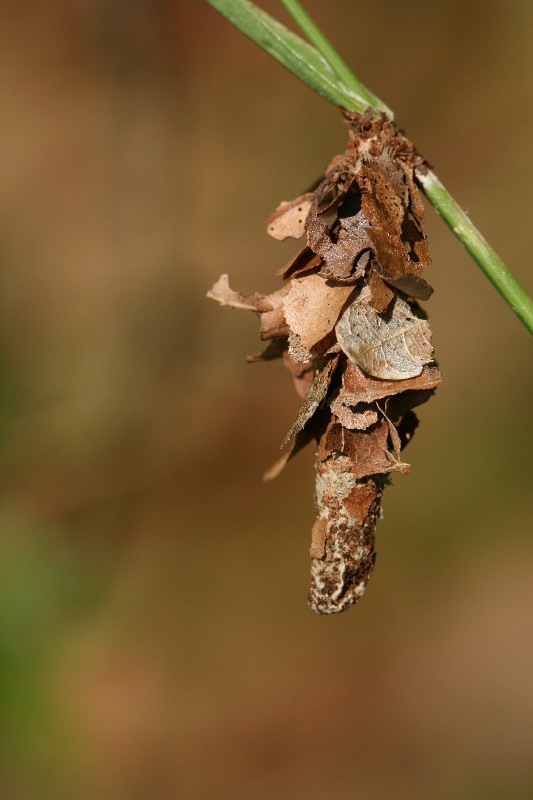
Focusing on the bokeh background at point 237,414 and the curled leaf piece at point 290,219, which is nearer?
the curled leaf piece at point 290,219

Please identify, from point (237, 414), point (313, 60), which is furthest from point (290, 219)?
point (237, 414)

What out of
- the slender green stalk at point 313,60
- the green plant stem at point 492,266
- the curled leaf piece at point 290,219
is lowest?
the green plant stem at point 492,266

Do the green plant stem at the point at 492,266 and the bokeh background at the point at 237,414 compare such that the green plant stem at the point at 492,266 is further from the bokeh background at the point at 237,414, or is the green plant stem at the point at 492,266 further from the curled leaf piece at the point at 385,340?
the bokeh background at the point at 237,414

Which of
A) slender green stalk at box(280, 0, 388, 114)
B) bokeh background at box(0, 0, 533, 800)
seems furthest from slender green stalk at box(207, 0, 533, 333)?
bokeh background at box(0, 0, 533, 800)

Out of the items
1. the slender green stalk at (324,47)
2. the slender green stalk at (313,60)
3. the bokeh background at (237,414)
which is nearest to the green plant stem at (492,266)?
the slender green stalk at (313,60)

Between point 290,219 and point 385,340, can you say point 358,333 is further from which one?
point 290,219

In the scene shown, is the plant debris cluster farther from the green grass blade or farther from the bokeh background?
the bokeh background
